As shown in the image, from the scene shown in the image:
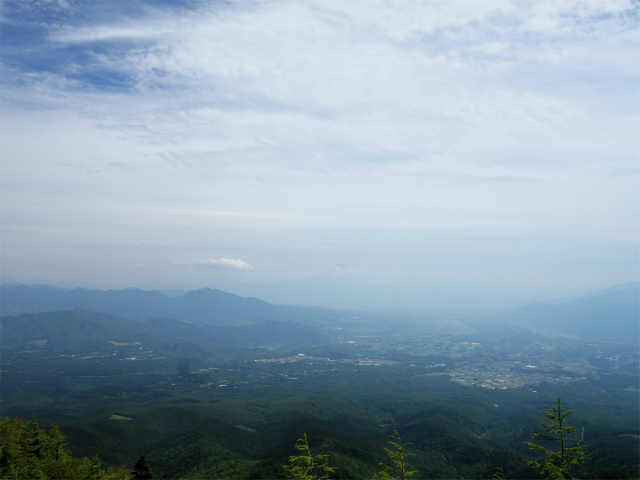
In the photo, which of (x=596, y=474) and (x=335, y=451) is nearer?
(x=596, y=474)

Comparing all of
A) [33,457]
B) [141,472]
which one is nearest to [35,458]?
[33,457]

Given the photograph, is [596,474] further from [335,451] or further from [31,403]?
[31,403]

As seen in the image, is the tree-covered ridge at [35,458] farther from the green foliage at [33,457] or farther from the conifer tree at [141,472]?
the conifer tree at [141,472]

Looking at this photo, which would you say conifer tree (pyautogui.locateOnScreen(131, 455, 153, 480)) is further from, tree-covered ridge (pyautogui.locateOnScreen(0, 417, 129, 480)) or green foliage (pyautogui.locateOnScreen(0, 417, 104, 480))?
green foliage (pyautogui.locateOnScreen(0, 417, 104, 480))

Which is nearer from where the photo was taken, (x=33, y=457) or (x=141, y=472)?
(x=33, y=457)

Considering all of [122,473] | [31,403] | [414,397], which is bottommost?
[31,403]

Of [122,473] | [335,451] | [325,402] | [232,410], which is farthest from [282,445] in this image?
[122,473]

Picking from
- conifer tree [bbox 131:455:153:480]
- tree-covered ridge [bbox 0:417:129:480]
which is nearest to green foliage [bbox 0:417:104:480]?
tree-covered ridge [bbox 0:417:129:480]

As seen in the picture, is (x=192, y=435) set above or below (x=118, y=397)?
above

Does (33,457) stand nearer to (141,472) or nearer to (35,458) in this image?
(35,458)
